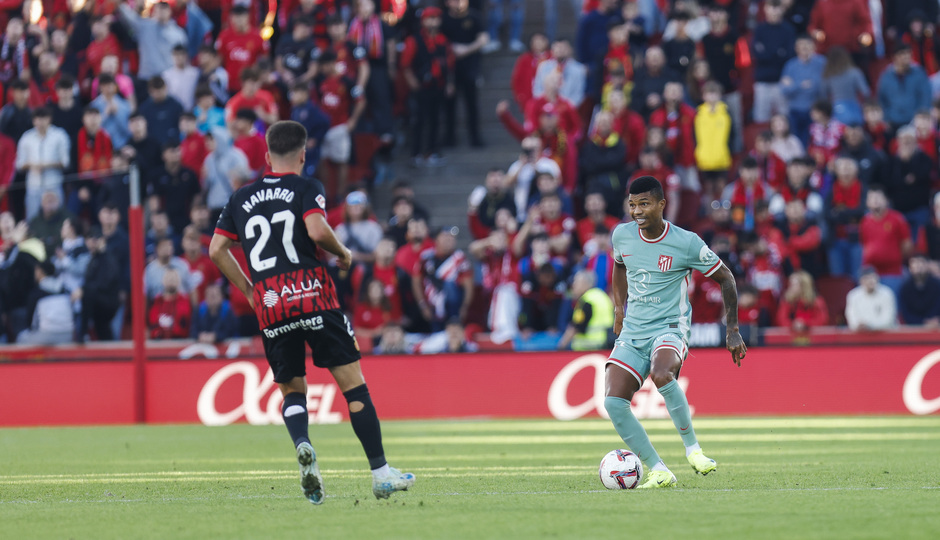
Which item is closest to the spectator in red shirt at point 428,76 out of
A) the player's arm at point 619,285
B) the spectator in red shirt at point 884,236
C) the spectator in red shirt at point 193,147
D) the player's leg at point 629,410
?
the spectator in red shirt at point 193,147

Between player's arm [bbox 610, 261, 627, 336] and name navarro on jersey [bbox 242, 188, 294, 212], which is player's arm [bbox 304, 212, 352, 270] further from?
player's arm [bbox 610, 261, 627, 336]

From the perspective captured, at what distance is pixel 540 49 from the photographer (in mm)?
19594

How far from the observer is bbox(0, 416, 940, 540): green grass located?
6.02 m

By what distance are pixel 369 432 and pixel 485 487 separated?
1.31m

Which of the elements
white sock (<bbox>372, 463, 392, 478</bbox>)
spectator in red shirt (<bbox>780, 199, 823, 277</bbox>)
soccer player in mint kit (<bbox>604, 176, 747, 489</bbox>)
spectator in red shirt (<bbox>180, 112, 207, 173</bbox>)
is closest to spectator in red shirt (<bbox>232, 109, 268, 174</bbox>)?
spectator in red shirt (<bbox>180, 112, 207, 173</bbox>)

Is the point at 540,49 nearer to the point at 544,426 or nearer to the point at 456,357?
the point at 456,357

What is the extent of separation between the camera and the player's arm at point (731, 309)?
7.82m

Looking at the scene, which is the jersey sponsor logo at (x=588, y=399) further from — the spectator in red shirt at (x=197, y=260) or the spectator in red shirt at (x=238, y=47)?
the spectator in red shirt at (x=238, y=47)

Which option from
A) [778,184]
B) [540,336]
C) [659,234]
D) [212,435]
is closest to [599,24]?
[778,184]

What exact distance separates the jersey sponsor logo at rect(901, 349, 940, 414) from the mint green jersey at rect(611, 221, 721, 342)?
25.2 ft

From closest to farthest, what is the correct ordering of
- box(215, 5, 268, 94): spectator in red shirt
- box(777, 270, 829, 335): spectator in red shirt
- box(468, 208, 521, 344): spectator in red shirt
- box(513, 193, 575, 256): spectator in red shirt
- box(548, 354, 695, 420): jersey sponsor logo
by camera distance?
1. box(548, 354, 695, 420): jersey sponsor logo
2. box(777, 270, 829, 335): spectator in red shirt
3. box(468, 208, 521, 344): spectator in red shirt
4. box(513, 193, 575, 256): spectator in red shirt
5. box(215, 5, 268, 94): spectator in red shirt

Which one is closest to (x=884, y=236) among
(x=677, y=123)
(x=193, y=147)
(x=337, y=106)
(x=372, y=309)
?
A: (x=677, y=123)

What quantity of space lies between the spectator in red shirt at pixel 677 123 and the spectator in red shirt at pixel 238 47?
650cm

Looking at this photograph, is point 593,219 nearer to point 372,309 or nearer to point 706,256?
point 372,309
